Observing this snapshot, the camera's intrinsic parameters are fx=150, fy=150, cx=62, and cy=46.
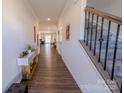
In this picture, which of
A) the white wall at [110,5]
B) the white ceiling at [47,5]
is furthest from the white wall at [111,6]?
the white ceiling at [47,5]

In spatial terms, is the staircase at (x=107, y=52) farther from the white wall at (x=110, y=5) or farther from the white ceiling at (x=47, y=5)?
the white ceiling at (x=47, y=5)

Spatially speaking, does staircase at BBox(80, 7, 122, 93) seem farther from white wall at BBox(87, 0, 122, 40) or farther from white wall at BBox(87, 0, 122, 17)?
white wall at BBox(87, 0, 122, 17)

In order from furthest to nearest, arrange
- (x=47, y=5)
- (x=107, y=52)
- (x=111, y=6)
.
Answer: (x=47, y=5) < (x=111, y=6) < (x=107, y=52)

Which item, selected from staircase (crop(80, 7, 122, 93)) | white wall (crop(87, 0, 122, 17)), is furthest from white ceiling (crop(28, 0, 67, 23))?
staircase (crop(80, 7, 122, 93))

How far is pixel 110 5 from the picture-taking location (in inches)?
193

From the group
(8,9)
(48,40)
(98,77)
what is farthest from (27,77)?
(48,40)

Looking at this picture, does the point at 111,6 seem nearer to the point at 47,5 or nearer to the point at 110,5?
the point at 110,5

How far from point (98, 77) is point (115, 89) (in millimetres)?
474

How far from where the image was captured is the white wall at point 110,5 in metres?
4.45

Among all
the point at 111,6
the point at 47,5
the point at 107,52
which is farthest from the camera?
the point at 47,5

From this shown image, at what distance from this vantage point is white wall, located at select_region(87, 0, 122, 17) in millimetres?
4445

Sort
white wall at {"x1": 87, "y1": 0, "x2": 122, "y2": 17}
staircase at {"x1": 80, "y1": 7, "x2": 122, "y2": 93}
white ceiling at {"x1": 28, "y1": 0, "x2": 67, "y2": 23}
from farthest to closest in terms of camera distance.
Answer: white ceiling at {"x1": 28, "y1": 0, "x2": 67, "y2": 23}, white wall at {"x1": 87, "y1": 0, "x2": 122, "y2": 17}, staircase at {"x1": 80, "y1": 7, "x2": 122, "y2": 93}

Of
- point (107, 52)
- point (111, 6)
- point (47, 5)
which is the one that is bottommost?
point (107, 52)

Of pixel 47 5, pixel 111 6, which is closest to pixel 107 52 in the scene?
pixel 111 6
